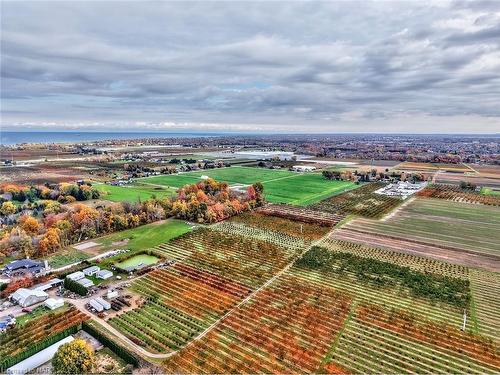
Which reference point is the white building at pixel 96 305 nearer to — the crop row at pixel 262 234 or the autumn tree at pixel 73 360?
the autumn tree at pixel 73 360

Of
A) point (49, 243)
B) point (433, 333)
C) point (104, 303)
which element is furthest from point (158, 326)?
point (49, 243)

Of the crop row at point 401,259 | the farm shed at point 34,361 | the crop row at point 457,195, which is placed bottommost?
the farm shed at point 34,361

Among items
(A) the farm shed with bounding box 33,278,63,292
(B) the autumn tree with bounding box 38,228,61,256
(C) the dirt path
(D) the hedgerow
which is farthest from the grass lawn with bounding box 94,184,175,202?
(D) the hedgerow

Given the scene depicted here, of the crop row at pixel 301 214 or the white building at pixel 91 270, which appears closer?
the white building at pixel 91 270

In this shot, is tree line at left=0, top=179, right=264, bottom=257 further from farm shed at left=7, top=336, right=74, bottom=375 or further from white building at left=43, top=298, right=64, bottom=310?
farm shed at left=7, top=336, right=74, bottom=375

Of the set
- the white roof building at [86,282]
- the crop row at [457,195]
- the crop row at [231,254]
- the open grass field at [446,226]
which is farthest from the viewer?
the crop row at [457,195]

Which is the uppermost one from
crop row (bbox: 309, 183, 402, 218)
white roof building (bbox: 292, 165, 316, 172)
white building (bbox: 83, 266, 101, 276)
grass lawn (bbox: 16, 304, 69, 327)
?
white roof building (bbox: 292, 165, 316, 172)

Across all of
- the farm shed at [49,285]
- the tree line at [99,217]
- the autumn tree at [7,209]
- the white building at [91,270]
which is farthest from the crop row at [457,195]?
the autumn tree at [7,209]
